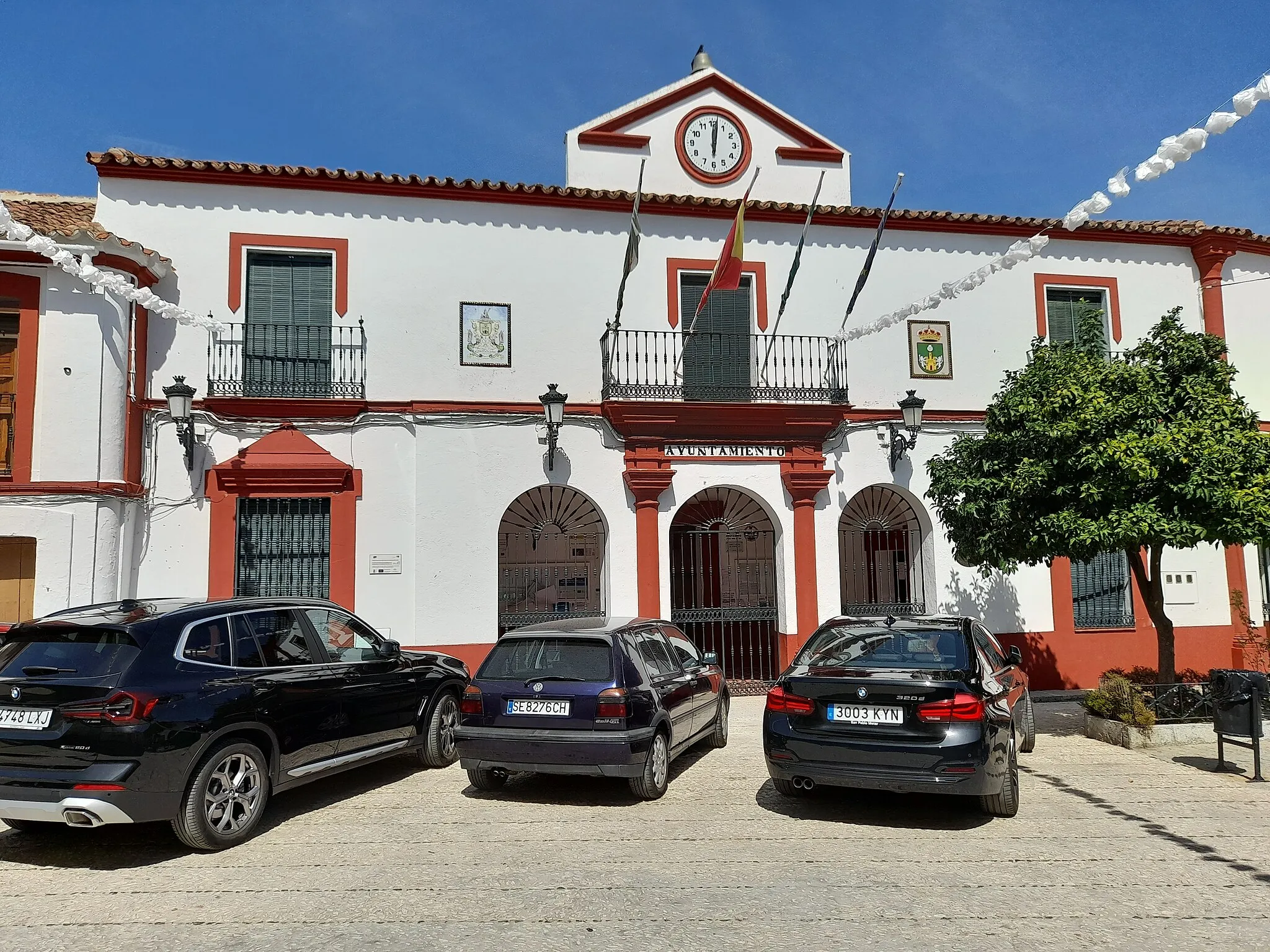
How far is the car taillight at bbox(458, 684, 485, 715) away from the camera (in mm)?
7051

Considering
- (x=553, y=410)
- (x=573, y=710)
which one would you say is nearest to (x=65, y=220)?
(x=553, y=410)

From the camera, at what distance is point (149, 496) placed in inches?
468

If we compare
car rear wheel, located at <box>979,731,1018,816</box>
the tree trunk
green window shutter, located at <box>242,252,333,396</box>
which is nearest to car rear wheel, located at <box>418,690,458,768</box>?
car rear wheel, located at <box>979,731,1018,816</box>

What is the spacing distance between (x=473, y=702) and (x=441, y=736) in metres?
1.47

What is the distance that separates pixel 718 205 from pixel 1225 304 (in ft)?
28.3

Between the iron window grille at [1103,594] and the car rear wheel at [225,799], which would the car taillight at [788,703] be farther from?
the iron window grille at [1103,594]

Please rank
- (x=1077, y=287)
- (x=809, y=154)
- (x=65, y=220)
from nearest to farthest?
(x=65, y=220), (x=1077, y=287), (x=809, y=154)

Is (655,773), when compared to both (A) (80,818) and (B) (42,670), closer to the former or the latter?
(A) (80,818)

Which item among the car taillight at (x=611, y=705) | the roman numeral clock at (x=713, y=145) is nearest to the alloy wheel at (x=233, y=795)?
the car taillight at (x=611, y=705)

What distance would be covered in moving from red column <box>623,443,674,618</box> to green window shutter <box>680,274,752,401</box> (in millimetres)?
1104

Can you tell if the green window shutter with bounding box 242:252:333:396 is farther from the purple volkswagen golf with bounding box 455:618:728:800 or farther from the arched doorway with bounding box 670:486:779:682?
the purple volkswagen golf with bounding box 455:618:728:800

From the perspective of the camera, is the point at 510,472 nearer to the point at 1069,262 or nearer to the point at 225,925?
the point at 225,925

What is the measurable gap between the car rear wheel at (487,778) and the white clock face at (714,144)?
10.6 meters

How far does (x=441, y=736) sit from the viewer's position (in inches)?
328
